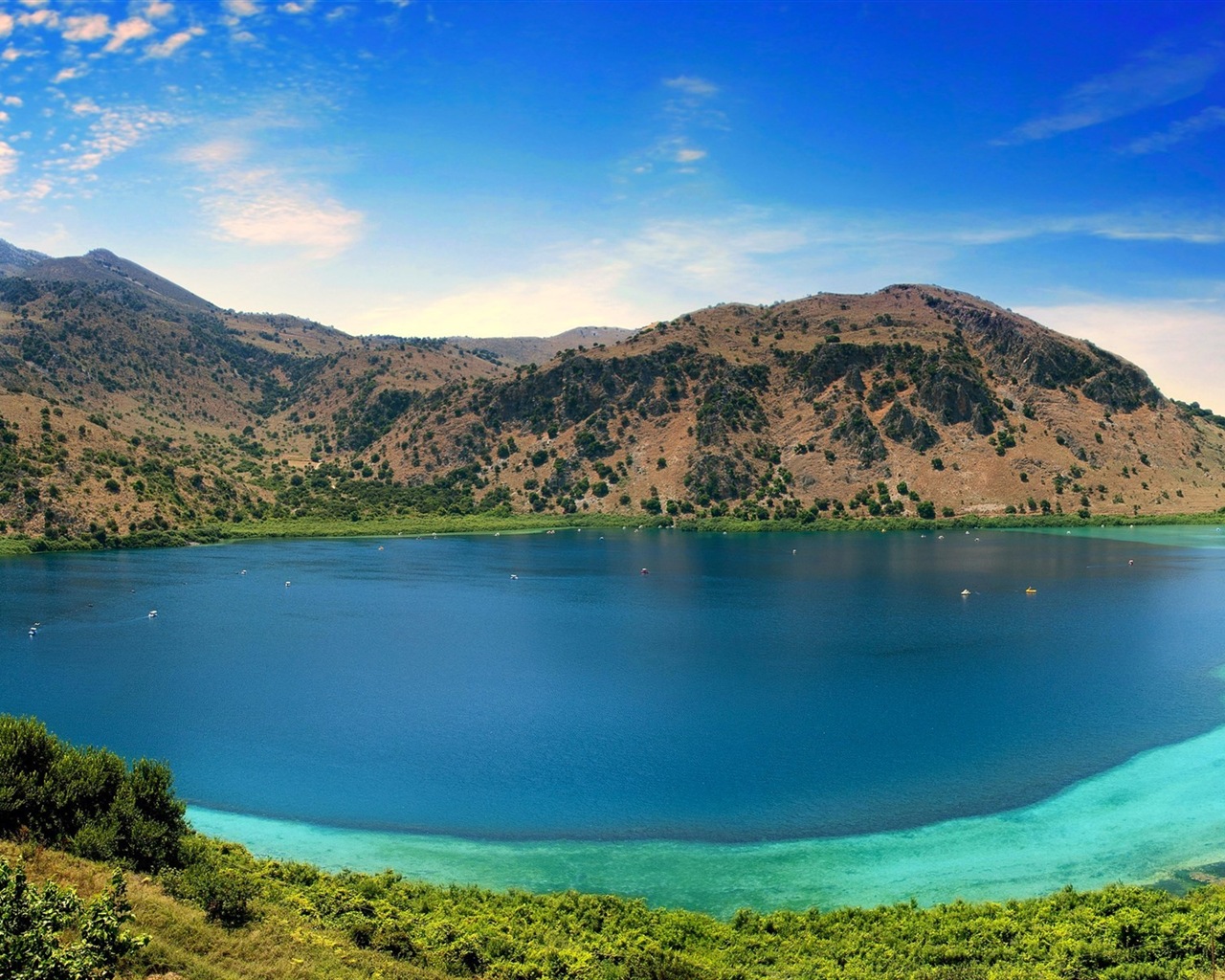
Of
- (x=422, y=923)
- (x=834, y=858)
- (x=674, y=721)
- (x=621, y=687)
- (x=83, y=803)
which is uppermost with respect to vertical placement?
(x=83, y=803)

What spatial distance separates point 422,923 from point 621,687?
109 feet

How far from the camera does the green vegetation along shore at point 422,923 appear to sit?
20109 millimetres

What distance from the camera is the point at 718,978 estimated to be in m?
22.3

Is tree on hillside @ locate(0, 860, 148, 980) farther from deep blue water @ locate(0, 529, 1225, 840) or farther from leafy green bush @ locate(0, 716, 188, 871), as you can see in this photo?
deep blue water @ locate(0, 529, 1225, 840)

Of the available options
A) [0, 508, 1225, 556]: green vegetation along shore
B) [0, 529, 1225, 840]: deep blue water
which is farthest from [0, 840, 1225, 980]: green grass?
[0, 508, 1225, 556]: green vegetation along shore

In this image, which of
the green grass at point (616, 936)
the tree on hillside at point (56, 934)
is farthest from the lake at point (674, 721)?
the tree on hillside at point (56, 934)

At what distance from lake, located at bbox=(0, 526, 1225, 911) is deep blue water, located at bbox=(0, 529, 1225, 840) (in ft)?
0.86

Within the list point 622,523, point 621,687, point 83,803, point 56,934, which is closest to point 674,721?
point 621,687

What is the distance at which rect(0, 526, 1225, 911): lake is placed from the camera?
34344 mm

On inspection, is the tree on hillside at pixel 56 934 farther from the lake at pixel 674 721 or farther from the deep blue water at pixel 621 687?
the deep blue water at pixel 621 687

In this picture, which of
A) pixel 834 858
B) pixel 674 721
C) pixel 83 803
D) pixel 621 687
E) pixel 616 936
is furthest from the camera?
pixel 621 687

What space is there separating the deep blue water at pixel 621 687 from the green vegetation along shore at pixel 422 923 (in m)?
9.22

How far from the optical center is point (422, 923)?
25.0 m

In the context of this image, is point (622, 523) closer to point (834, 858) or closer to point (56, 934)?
point (834, 858)
